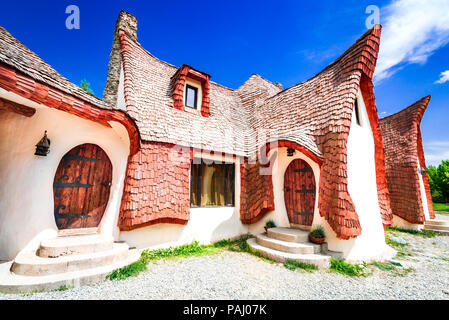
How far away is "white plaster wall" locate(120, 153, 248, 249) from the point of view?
495cm

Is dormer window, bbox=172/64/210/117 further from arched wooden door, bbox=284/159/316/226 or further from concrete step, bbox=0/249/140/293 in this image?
concrete step, bbox=0/249/140/293

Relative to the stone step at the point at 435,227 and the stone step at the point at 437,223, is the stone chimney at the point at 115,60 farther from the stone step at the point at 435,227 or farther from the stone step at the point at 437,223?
the stone step at the point at 437,223

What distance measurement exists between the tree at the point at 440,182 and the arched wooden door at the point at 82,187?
34854mm

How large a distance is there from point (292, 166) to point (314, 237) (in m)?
2.27

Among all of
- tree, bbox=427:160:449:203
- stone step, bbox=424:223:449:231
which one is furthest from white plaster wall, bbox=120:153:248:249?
tree, bbox=427:160:449:203

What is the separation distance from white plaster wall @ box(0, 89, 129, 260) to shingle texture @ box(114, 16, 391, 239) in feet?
5.48

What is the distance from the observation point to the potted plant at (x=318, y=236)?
4.88 metres

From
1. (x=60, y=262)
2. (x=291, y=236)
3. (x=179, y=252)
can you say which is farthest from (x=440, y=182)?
(x=60, y=262)

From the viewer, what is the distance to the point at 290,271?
13.8 feet

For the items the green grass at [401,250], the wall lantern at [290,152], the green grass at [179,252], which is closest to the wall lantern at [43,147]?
the green grass at [179,252]

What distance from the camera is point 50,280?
3.06 metres

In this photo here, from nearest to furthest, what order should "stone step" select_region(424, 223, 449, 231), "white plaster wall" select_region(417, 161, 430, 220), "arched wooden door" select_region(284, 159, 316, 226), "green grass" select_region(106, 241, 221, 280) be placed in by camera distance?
"green grass" select_region(106, 241, 221, 280)
"arched wooden door" select_region(284, 159, 316, 226)
"stone step" select_region(424, 223, 449, 231)
"white plaster wall" select_region(417, 161, 430, 220)

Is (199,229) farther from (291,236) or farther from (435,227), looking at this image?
(435,227)
